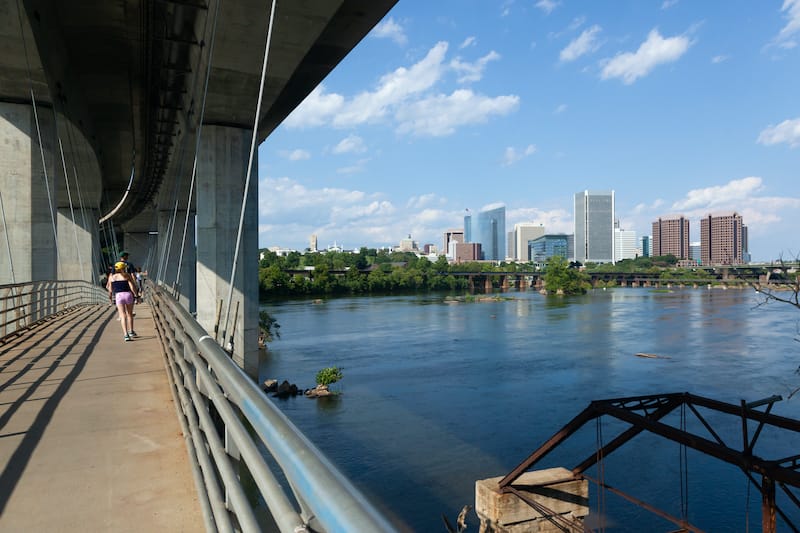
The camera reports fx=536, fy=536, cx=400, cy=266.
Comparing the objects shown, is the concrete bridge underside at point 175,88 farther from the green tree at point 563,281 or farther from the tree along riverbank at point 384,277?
the green tree at point 563,281

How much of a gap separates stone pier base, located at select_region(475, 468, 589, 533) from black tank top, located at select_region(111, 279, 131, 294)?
8390 mm

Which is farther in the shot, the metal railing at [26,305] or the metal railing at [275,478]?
the metal railing at [26,305]

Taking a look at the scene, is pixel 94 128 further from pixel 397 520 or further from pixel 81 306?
pixel 397 520

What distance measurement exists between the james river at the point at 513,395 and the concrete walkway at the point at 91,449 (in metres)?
6.40

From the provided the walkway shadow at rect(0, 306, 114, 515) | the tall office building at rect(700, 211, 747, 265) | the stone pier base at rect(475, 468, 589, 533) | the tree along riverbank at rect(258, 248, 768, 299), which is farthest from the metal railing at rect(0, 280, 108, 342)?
the tall office building at rect(700, 211, 747, 265)

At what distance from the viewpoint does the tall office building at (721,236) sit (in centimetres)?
16657

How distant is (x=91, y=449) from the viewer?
432cm

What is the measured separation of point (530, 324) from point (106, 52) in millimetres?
43260

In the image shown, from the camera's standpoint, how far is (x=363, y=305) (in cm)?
7075

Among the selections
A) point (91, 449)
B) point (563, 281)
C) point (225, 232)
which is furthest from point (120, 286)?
point (563, 281)

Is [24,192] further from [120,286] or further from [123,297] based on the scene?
[123,297]

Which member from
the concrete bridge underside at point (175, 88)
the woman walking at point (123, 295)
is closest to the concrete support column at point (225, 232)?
the concrete bridge underside at point (175, 88)

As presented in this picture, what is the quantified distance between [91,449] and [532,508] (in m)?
9.25

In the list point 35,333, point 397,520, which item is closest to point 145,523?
point 35,333
